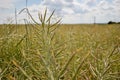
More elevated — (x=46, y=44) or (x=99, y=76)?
(x=46, y=44)

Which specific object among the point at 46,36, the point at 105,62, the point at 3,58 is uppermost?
the point at 46,36

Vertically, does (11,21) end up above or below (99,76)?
above

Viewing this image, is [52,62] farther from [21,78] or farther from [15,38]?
[15,38]

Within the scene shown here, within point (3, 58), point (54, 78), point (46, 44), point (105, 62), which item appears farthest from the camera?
point (3, 58)

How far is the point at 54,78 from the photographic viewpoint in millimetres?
608

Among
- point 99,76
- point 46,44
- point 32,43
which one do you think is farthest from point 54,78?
point 32,43

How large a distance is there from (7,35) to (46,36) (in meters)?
1.34

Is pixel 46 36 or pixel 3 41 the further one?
pixel 3 41

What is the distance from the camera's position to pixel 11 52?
6.50ft

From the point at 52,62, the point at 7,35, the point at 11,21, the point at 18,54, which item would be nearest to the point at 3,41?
the point at 7,35

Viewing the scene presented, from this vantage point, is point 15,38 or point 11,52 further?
point 15,38

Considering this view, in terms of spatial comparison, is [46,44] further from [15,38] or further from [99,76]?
[15,38]

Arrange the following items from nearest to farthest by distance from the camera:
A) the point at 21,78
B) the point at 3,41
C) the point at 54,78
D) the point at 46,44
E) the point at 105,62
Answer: the point at 54,78, the point at 46,44, the point at 105,62, the point at 21,78, the point at 3,41

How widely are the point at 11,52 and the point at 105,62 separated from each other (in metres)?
1.14
